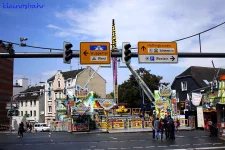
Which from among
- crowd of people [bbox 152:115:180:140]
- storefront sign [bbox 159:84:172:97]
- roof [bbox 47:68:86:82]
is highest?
roof [bbox 47:68:86:82]

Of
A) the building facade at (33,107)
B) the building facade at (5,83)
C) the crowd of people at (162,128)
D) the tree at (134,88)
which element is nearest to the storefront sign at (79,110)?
the crowd of people at (162,128)

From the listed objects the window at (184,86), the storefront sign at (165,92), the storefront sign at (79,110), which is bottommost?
the storefront sign at (79,110)

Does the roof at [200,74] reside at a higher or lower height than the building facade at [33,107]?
higher

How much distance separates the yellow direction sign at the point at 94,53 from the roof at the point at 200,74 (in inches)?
1389

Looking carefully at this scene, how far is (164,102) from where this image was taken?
133ft

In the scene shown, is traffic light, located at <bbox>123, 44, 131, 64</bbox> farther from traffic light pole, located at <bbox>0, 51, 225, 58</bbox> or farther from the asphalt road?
the asphalt road

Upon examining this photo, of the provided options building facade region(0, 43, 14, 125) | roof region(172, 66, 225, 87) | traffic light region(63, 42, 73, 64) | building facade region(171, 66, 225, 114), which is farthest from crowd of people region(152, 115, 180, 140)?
building facade region(0, 43, 14, 125)

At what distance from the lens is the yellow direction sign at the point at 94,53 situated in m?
16.3

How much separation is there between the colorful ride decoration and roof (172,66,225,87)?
10.0m

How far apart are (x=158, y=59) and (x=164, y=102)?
24.5 metres

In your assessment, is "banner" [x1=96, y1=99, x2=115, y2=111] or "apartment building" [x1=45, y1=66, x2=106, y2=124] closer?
"banner" [x1=96, y1=99, x2=115, y2=111]

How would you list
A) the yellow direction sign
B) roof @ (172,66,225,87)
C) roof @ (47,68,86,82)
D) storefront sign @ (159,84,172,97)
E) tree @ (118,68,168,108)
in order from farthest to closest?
roof @ (47,68,86,82)
tree @ (118,68,168,108)
roof @ (172,66,225,87)
storefront sign @ (159,84,172,97)
the yellow direction sign

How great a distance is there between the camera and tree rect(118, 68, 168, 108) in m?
69.1

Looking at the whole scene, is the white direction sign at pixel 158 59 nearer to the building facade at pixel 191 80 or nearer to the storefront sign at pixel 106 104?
the storefront sign at pixel 106 104
